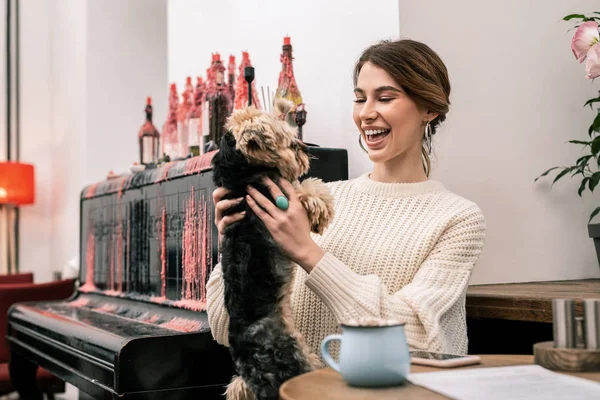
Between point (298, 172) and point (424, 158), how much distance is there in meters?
0.71

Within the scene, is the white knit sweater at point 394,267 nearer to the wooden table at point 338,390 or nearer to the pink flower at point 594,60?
the wooden table at point 338,390

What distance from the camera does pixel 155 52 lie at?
198 inches

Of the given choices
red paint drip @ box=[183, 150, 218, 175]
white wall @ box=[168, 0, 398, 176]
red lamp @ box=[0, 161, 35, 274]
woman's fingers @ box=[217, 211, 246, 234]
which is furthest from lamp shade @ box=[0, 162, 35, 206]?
woman's fingers @ box=[217, 211, 246, 234]

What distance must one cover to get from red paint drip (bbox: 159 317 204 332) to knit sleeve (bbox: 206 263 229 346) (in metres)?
0.45

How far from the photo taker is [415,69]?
173 centimetres

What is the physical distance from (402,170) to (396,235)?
8.0 inches

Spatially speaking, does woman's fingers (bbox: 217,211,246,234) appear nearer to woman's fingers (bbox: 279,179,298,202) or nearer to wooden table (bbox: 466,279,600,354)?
woman's fingers (bbox: 279,179,298,202)

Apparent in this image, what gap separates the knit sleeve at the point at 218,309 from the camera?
63.4 inches

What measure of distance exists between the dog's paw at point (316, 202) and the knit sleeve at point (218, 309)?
29 centimetres

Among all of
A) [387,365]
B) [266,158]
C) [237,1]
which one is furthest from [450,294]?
[237,1]

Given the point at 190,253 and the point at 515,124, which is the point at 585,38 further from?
the point at 190,253

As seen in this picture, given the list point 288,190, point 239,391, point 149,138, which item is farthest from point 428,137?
point 149,138

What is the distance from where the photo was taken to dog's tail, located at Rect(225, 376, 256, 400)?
4.80 ft

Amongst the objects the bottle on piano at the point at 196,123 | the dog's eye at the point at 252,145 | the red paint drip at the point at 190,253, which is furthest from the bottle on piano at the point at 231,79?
the dog's eye at the point at 252,145
